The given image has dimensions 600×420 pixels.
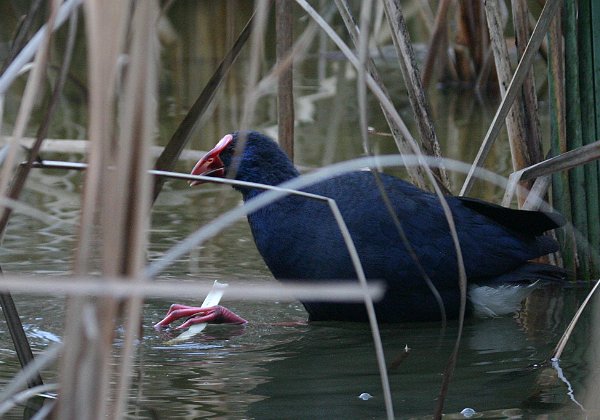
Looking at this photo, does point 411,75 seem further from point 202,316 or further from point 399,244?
point 202,316

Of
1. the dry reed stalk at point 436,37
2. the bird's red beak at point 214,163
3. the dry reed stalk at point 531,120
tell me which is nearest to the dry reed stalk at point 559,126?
the dry reed stalk at point 531,120

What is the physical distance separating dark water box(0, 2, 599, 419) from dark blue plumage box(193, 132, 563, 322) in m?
0.10

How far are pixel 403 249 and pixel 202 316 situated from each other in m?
0.66

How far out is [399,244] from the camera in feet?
10.8

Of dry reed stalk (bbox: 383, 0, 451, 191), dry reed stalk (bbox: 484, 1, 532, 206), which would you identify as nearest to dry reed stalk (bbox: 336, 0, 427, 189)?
dry reed stalk (bbox: 383, 0, 451, 191)

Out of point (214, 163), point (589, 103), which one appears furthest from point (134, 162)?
point (214, 163)

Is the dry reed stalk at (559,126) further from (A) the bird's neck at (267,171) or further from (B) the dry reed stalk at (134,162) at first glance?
(B) the dry reed stalk at (134,162)

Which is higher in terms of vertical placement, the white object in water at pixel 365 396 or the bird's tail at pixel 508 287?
the bird's tail at pixel 508 287

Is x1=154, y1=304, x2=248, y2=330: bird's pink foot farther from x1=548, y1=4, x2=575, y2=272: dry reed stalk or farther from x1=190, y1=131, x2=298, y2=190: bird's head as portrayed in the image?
x1=548, y1=4, x2=575, y2=272: dry reed stalk

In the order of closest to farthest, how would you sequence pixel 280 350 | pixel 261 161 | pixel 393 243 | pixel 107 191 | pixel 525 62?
1. pixel 107 191
2. pixel 525 62
3. pixel 280 350
4. pixel 393 243
5. pixel 261 161

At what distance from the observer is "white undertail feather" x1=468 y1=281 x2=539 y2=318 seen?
335 cm

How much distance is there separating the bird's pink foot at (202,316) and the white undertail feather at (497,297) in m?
0.74

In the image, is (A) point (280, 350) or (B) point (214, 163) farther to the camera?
(B) point (214, 163)

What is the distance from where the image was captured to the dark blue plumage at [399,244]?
3273 mm
